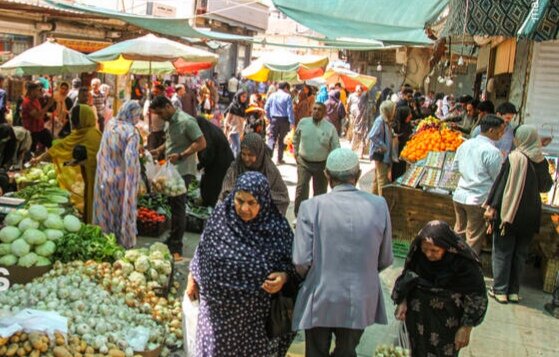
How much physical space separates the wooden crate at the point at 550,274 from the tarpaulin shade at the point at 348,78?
12910mm

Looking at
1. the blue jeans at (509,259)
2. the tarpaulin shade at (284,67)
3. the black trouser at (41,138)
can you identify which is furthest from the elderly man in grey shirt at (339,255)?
the tarpaulin shade at (284,67)

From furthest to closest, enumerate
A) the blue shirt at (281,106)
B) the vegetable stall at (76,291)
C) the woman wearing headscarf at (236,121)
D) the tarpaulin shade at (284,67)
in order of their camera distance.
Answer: the tarpaulin shade at (284,67) < the blue shirt at (281,106) < the woman wearing headscarf at (236,121) < the vegetable stall at (76,291)

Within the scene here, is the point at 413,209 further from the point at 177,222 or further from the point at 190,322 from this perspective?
the point at 190,322

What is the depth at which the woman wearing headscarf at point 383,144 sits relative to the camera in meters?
8.74

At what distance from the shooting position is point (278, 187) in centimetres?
511

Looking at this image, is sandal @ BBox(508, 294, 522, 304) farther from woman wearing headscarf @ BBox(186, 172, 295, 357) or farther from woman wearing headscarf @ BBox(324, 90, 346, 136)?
woman wearing headscarf @ BBox(324, 90, 346, 136)

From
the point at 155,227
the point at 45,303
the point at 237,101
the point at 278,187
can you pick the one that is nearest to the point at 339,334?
the point at 278,187

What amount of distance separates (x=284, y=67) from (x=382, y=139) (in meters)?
5.96

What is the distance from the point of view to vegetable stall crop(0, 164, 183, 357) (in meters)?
3.76

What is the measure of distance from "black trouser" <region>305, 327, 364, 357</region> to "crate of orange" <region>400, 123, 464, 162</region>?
17.6 feet

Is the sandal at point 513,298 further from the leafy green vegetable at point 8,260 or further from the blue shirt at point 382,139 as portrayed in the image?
the leafy green vegetable at point 8,260

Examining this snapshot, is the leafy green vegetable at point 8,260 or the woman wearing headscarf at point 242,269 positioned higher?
the woman wearing headscarf at point 242,269

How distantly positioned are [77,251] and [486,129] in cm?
406

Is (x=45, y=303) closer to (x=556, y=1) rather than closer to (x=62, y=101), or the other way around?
(x=556, y=1)
